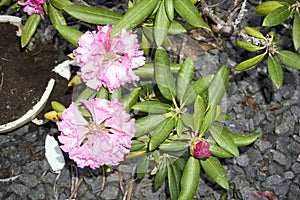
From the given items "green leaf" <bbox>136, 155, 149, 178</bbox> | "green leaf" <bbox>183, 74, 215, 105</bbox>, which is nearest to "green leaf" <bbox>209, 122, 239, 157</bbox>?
"green leaf" <bbox>183, 74, 215, 105</bbox>

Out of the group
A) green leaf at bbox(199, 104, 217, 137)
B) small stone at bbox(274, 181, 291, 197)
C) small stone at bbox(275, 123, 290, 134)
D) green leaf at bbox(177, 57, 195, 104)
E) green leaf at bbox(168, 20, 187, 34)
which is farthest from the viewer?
A: small stone at bbox(275, 123, 290, 134)

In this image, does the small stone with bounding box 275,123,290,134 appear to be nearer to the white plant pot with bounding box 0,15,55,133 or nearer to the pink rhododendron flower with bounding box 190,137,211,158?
the pink rhododendron flower with bounding box 190,137,211,158

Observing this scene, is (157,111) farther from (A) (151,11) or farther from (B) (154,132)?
(A) (151,11)

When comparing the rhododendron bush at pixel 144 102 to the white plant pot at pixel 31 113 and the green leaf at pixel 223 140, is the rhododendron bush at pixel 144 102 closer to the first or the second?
the green leaf at pixel 223 140

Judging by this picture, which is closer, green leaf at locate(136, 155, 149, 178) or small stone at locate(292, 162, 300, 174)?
green leaf at locate(136, 155, 149, 178)

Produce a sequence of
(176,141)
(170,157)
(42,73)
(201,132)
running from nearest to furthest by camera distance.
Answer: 1. (201,132)
2. (176,141)
3. (170,157)
4. (42,73)

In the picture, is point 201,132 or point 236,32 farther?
point 236,32

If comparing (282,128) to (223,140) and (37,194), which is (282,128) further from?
(37,194)

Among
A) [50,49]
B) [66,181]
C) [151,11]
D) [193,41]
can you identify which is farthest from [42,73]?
[151,11]
